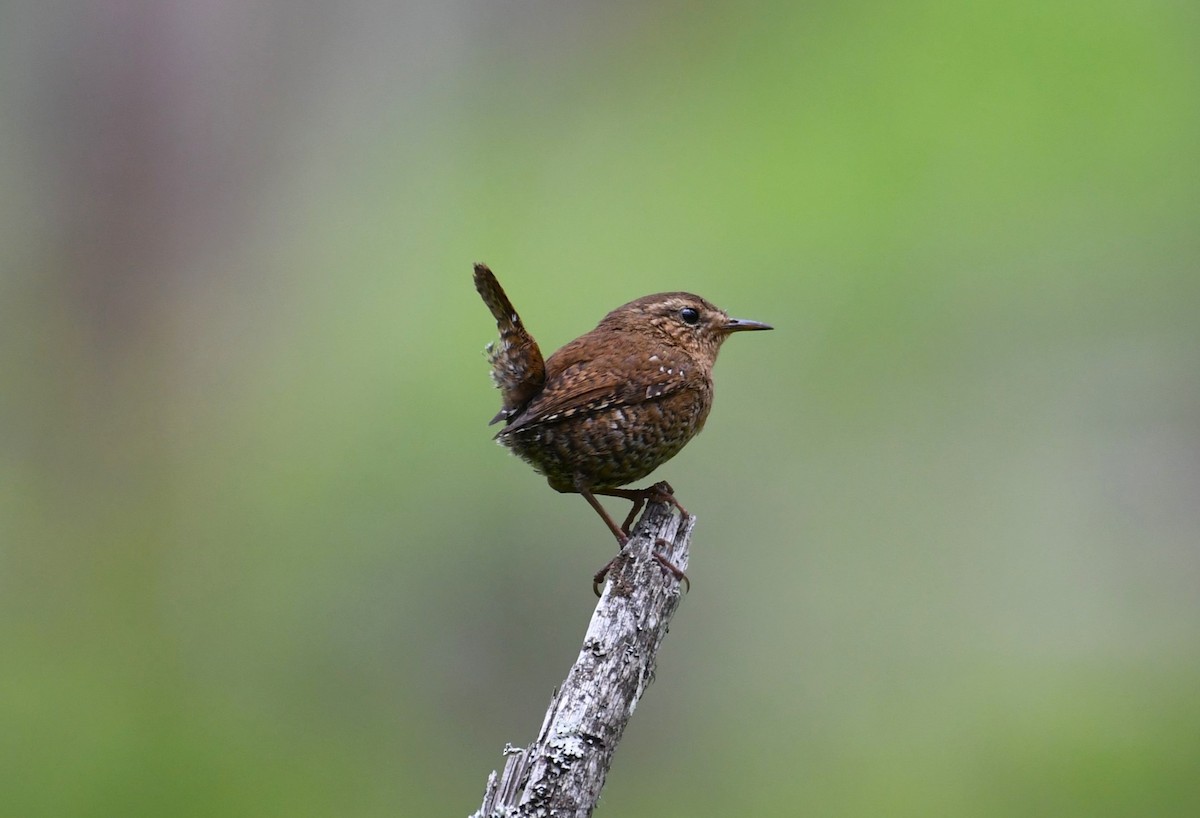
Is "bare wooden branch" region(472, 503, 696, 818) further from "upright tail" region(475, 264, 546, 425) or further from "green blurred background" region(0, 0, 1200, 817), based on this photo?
"green blurred background" region(0, 0, 1200, 817)

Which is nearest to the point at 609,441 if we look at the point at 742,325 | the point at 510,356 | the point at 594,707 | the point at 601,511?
the point at 601,511

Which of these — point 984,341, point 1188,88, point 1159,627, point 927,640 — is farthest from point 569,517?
point 1188,88

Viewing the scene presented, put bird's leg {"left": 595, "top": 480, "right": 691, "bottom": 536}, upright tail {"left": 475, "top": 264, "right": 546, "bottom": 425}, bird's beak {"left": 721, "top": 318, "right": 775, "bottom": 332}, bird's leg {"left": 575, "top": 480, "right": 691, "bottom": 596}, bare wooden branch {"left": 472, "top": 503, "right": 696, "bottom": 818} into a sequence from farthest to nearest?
bird's beak {"left": 721, "top": 318, "right": 775, "bottom": 332} < bird's leg {"left": 595, "top": 480, "right": 691, "bottom": 536} < upright tail {"left": 475, "top": 264, "right": 546, "bottom": 425} < bird's leg {"left": 575, "top": 480, "right": 691, "bottom": 596} < bare wooden branch {"left": 472, "top": 503, "right": 696, "bottom": 818}

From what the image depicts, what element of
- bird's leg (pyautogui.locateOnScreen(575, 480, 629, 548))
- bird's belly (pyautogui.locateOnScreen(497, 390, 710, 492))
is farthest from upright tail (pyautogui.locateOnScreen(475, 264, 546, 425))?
bird's leg (pyautogui.locateOnScreen(575, 480, 629, 548))

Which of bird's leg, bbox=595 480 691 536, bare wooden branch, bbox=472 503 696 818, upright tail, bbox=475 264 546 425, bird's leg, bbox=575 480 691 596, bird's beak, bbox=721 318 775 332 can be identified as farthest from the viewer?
bird's beak, bbox=721 318 775 332

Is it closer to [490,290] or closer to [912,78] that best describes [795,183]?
[912,78]

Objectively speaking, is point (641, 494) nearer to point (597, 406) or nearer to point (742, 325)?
point (597, 406)
